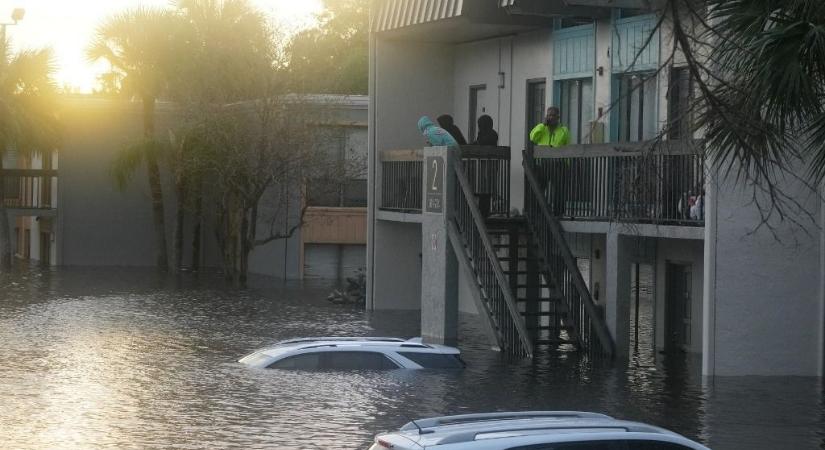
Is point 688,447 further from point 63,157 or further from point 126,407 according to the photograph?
point 63,157

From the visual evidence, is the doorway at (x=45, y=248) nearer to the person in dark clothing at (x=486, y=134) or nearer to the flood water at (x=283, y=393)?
→ the flood water at (x=283, y=393)

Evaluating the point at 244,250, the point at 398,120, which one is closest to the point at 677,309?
the point at 398,120

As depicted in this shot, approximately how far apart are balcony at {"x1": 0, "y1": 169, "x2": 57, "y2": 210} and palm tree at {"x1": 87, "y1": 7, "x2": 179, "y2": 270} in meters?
3.65

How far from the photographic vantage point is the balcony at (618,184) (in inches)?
904

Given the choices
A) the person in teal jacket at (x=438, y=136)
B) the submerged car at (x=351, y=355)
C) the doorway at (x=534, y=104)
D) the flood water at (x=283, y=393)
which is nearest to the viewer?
the flood water at (x=283, y=393)

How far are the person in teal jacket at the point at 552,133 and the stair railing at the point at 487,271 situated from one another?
1.68 metres

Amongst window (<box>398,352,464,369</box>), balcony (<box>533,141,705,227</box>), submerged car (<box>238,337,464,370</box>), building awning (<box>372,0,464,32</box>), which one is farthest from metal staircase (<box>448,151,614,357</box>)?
building awning (<box>372,0,464,32</box>)

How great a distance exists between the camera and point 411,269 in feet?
117

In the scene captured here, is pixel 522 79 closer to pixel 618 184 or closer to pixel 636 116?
pixel 636 116

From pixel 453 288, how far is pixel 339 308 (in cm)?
853

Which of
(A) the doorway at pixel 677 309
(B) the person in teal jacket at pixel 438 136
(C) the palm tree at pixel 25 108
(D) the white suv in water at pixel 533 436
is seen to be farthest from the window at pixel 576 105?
(C) the palm tree at pixel 25 108

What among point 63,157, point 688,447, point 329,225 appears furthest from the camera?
point 63,157

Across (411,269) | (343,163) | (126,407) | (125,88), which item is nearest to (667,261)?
(411,269)

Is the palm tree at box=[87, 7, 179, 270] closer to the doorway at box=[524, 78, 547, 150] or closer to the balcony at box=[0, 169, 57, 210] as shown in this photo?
the balcony at box=[0, 169, 57, 210]
